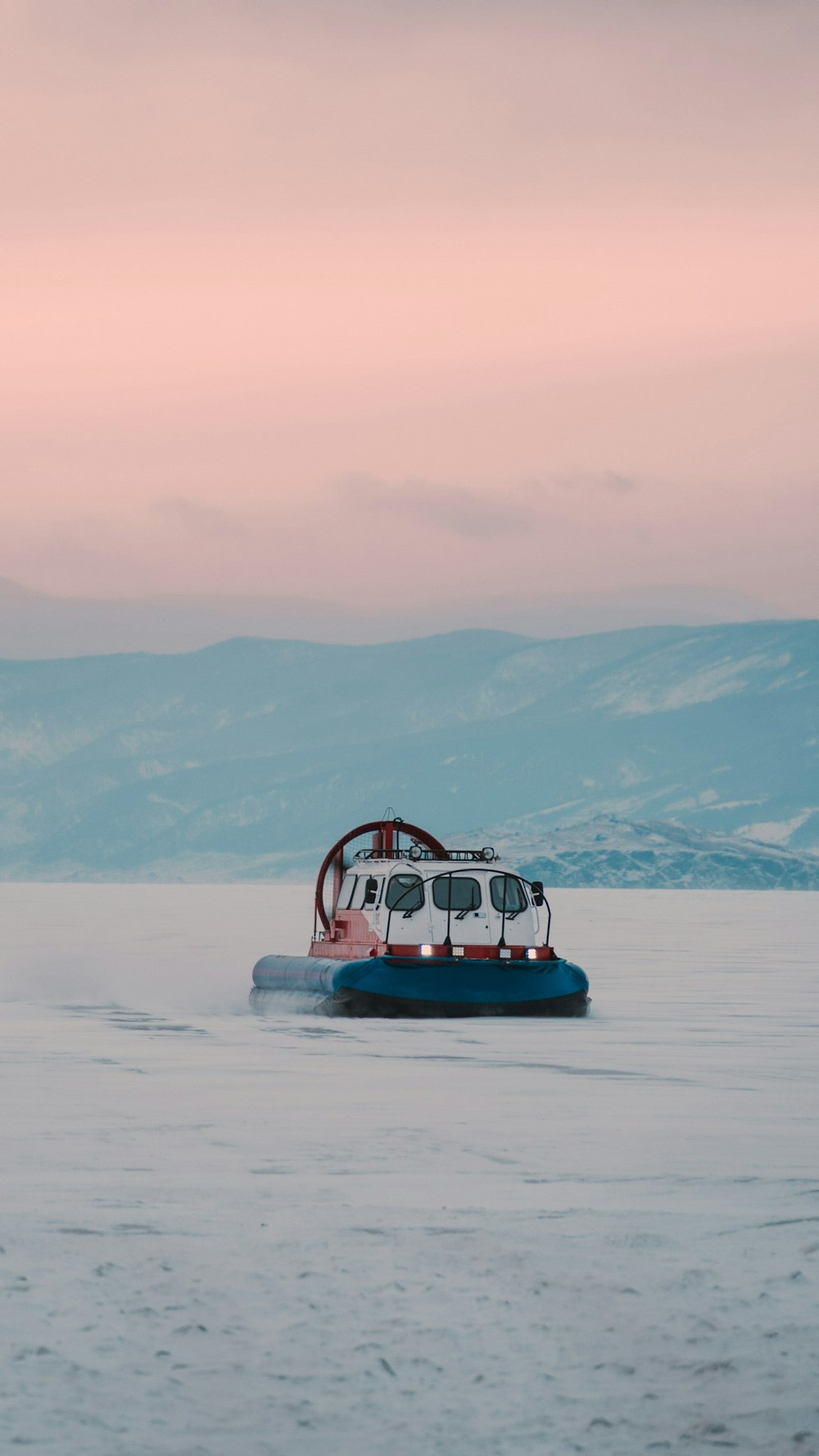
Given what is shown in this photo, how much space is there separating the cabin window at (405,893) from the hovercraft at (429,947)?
2cm

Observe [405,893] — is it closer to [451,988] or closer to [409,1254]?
[451,988]

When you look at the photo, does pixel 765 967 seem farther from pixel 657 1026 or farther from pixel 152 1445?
pixel 152 1445

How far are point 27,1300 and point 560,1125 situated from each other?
381 inches

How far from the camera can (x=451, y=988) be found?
3584 cm

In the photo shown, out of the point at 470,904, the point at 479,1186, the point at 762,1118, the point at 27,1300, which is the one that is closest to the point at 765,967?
the point at 470,904

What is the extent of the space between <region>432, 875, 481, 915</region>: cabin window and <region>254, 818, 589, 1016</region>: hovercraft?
0.02 m

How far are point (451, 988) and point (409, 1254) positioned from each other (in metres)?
23.1

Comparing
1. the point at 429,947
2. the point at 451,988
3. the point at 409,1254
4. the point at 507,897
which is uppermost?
the point at 507,897

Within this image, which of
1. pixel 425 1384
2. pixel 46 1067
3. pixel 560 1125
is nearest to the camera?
pixel 425 1384

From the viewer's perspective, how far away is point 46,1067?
1086 inches

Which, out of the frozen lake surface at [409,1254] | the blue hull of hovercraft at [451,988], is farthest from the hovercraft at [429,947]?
the frozen lake surface at [409,1254]

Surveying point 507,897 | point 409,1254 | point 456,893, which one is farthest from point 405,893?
point 409,1254

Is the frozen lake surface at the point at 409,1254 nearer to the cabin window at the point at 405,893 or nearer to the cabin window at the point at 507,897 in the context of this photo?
the cabin window at the point at 405,893

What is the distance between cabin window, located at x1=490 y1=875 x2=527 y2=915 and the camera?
3788 cm
